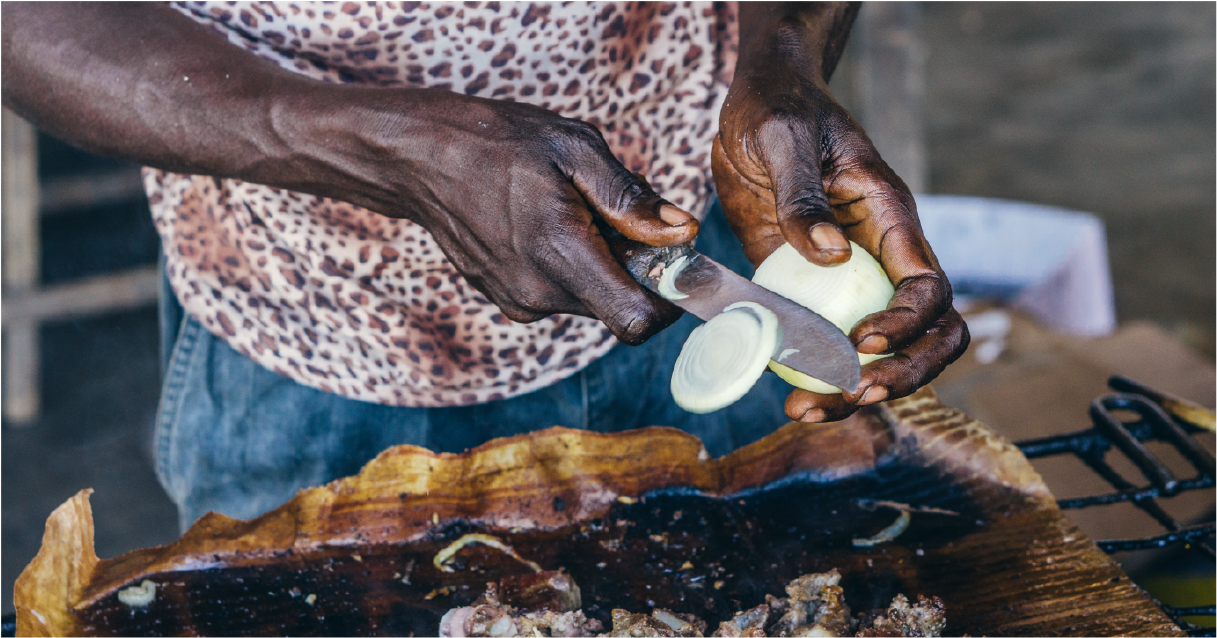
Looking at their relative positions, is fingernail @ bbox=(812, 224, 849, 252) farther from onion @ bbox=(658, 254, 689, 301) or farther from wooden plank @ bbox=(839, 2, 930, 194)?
wooden plank @ bbox=(839, 2, 930, 194)

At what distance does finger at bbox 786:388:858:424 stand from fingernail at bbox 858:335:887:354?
16 centimetres

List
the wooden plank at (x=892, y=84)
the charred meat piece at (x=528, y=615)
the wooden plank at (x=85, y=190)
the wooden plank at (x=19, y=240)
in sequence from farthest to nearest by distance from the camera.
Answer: the wooden plank at (x=892, y=84) < the wooden plank at (x=85, y=190) < the wooden plank at (x=19, y=240) < the charred meat piece at (x=528, y=615)

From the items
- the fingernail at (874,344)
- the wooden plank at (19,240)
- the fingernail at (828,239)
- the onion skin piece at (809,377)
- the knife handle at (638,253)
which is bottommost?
the wooden plank at (19,240)

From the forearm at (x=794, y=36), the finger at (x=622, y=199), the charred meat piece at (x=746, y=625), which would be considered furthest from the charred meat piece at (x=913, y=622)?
the forearm at (x=794, y=36)

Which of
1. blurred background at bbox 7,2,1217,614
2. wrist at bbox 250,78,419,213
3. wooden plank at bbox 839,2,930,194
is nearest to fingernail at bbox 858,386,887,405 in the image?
wrist at bbox 250,78,419,213

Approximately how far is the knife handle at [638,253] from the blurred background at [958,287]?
8.15 ft

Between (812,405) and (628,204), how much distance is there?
498 mm

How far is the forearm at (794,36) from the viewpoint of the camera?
5.96ft

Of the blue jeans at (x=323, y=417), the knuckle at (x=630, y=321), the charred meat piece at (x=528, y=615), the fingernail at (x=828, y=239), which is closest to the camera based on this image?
the fingernail at (x=828, y=239)

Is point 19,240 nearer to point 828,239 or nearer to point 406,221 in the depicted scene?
point 406,221

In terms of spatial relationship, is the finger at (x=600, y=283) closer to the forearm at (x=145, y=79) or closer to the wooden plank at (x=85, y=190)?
the forearm at (x=145, y=79)

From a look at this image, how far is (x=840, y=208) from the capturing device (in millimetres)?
1658

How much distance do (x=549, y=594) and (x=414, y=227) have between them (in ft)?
2.72

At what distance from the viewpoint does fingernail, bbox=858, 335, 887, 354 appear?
55.6 inches
